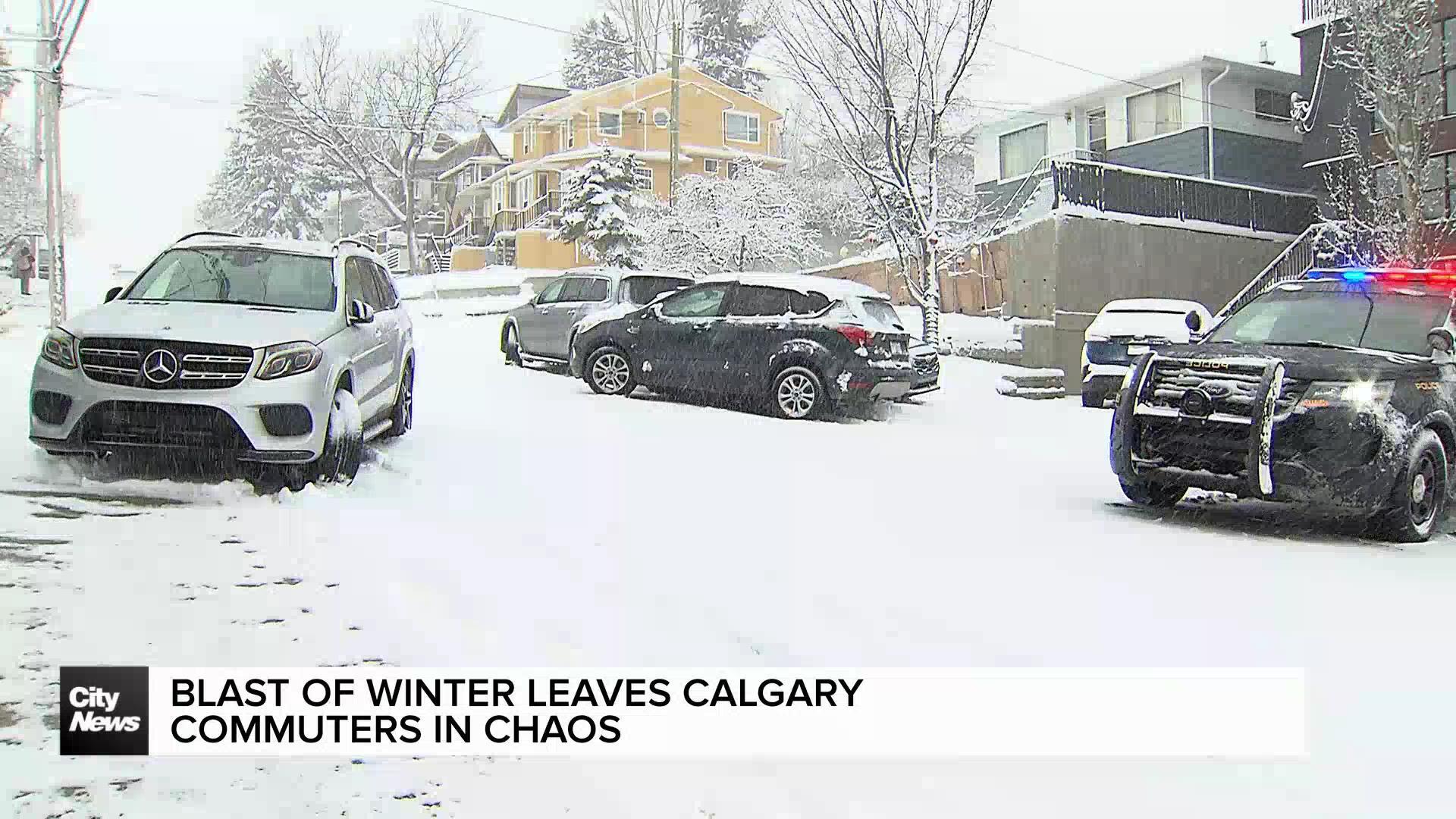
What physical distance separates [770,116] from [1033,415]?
36.5 metres

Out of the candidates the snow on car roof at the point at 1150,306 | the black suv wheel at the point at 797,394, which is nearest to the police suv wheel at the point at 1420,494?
the black suv wheel at the point at 797,394

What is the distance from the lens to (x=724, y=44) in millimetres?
47969

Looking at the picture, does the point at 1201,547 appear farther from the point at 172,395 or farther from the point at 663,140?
the point at 663,140

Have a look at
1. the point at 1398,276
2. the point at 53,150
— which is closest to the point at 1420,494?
the point at 1398,276

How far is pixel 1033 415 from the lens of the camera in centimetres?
1386

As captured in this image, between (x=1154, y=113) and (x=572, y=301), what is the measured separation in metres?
18.9

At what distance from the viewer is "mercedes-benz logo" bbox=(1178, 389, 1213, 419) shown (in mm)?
6996

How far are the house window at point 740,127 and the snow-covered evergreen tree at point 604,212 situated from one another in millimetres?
13063

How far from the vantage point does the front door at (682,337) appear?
1299cm

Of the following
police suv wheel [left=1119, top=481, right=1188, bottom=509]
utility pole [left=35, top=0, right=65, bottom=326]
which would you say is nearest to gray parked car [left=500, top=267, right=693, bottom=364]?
utility pole [left=35, top=0, right=65, bottom=326]

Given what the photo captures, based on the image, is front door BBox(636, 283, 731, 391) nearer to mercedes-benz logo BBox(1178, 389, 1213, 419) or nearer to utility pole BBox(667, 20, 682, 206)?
mercedes-benz logo BBox(1178, 389, 1213, 419)

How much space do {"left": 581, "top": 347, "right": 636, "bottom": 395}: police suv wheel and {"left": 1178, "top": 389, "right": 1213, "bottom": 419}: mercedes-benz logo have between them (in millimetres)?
7579

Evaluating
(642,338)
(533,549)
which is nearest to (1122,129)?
(642,338)

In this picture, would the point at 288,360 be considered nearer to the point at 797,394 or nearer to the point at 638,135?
the point at 797,394
